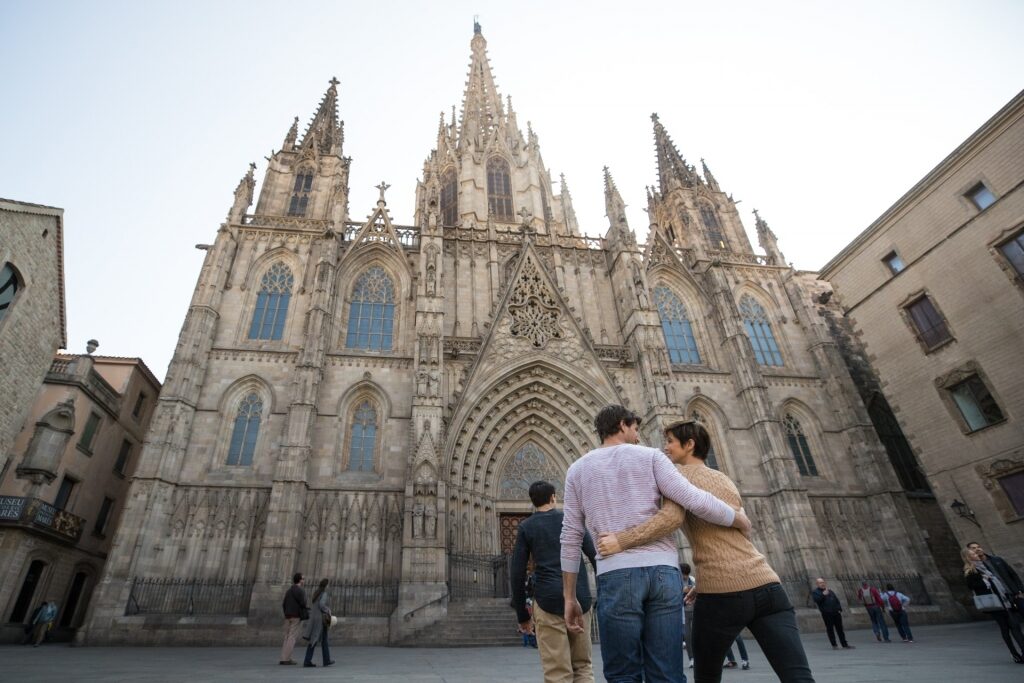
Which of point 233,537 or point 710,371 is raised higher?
point 710,371

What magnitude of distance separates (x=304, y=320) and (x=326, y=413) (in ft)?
14.3

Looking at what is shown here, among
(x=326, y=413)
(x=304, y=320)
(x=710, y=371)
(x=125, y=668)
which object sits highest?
(x=304, y=320)

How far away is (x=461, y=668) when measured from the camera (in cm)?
787

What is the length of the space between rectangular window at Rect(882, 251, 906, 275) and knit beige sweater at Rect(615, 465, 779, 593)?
19813 millimetres

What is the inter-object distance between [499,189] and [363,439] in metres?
19.6

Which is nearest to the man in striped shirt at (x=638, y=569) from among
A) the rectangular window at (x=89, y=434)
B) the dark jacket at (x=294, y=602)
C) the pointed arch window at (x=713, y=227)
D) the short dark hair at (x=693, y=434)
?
the short dark hair at (x=693, y=434)

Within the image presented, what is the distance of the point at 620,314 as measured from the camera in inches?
893

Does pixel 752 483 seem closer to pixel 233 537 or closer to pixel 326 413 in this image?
pixel 326 413

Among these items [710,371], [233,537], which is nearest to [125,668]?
[233,537]

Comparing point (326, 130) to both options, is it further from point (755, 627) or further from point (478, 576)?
point (755, 627)

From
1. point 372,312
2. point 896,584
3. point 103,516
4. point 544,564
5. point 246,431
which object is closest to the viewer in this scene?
point 544,564

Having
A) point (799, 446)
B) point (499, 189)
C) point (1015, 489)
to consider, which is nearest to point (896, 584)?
point (1015, 489)

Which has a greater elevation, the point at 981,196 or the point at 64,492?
the point at 981,196

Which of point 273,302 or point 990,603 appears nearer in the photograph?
point 990,603
